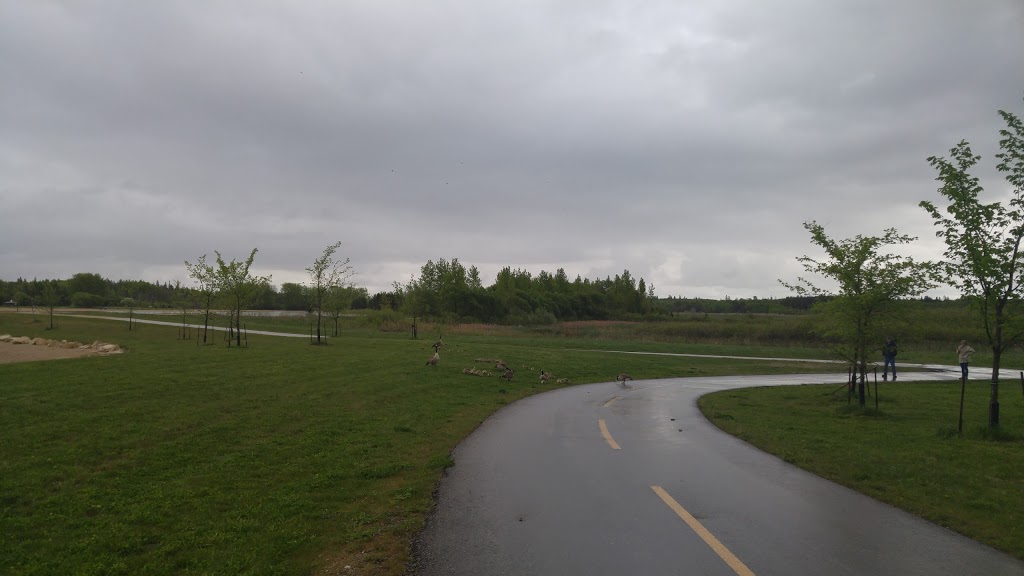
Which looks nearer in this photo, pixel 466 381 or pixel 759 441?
pixel 759 441

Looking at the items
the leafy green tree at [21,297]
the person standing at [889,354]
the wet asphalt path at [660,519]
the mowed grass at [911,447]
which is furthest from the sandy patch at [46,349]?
the leafy green tree at [21,297]

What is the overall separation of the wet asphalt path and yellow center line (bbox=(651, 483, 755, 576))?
18 mm

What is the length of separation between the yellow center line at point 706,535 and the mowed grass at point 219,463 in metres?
2.92

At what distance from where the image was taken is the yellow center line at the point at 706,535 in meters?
4.91

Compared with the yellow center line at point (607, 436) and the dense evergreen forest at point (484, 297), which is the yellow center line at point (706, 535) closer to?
the yellow center line at point (607, 436)

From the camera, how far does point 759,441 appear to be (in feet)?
37.8

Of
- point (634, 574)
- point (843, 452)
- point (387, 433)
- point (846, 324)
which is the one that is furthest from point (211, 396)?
point (846, 324)

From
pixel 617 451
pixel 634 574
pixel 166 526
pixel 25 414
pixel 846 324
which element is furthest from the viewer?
pixel 846 324

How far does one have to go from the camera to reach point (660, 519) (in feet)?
20.7

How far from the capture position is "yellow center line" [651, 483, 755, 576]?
193 inches

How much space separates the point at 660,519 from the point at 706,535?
2.08 feet

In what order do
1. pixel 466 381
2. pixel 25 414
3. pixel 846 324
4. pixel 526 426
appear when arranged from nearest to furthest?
pixel 25 414, pixel 526 426, pixel 846 324, pixel 466 381

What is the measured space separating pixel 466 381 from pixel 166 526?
15.1 meters

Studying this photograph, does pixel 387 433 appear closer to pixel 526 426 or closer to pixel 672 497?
pixel 526 426
